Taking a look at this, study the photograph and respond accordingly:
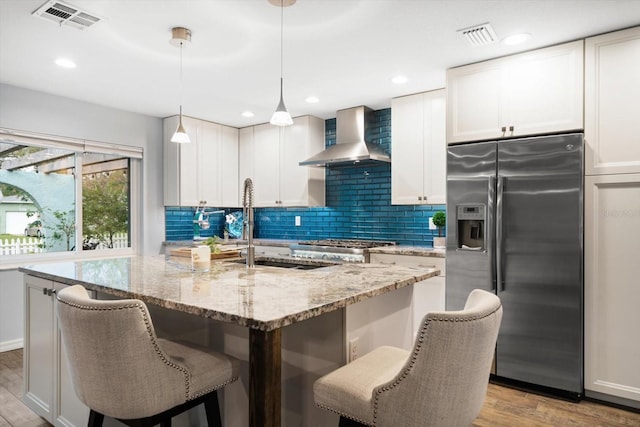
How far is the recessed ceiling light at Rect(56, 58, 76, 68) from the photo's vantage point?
3.06m

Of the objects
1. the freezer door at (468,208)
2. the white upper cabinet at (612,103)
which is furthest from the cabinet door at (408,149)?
the white upper cabinet at (612,103)

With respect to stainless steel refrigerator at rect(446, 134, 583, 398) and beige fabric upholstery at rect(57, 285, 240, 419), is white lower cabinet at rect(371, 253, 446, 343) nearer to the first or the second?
stainless steel refrigerator at rect(446, 134, 583, 398)

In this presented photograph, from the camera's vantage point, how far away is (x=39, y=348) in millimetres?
2320

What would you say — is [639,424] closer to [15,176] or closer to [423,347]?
[423,347]

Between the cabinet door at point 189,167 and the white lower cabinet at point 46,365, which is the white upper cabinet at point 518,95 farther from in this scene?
the cabinet door at point 189,167

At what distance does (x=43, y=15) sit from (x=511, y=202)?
10.3 ft

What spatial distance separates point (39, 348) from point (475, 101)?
326cm

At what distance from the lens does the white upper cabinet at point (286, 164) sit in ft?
15.7

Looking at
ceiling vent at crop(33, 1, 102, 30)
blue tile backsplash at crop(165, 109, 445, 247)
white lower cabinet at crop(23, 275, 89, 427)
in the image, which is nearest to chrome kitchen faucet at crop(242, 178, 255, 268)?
white lower cabinet at crop(23, 275, 89, 427)

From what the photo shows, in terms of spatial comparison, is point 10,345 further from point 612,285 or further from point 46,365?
point 612,285

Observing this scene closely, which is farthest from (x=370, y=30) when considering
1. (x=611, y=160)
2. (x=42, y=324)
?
(x=42, y=324)

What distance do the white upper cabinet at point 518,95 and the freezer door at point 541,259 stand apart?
0.51ft

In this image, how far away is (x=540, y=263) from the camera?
2701mm

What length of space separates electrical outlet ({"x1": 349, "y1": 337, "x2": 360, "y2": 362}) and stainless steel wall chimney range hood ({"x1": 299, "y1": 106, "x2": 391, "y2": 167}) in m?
2.50
